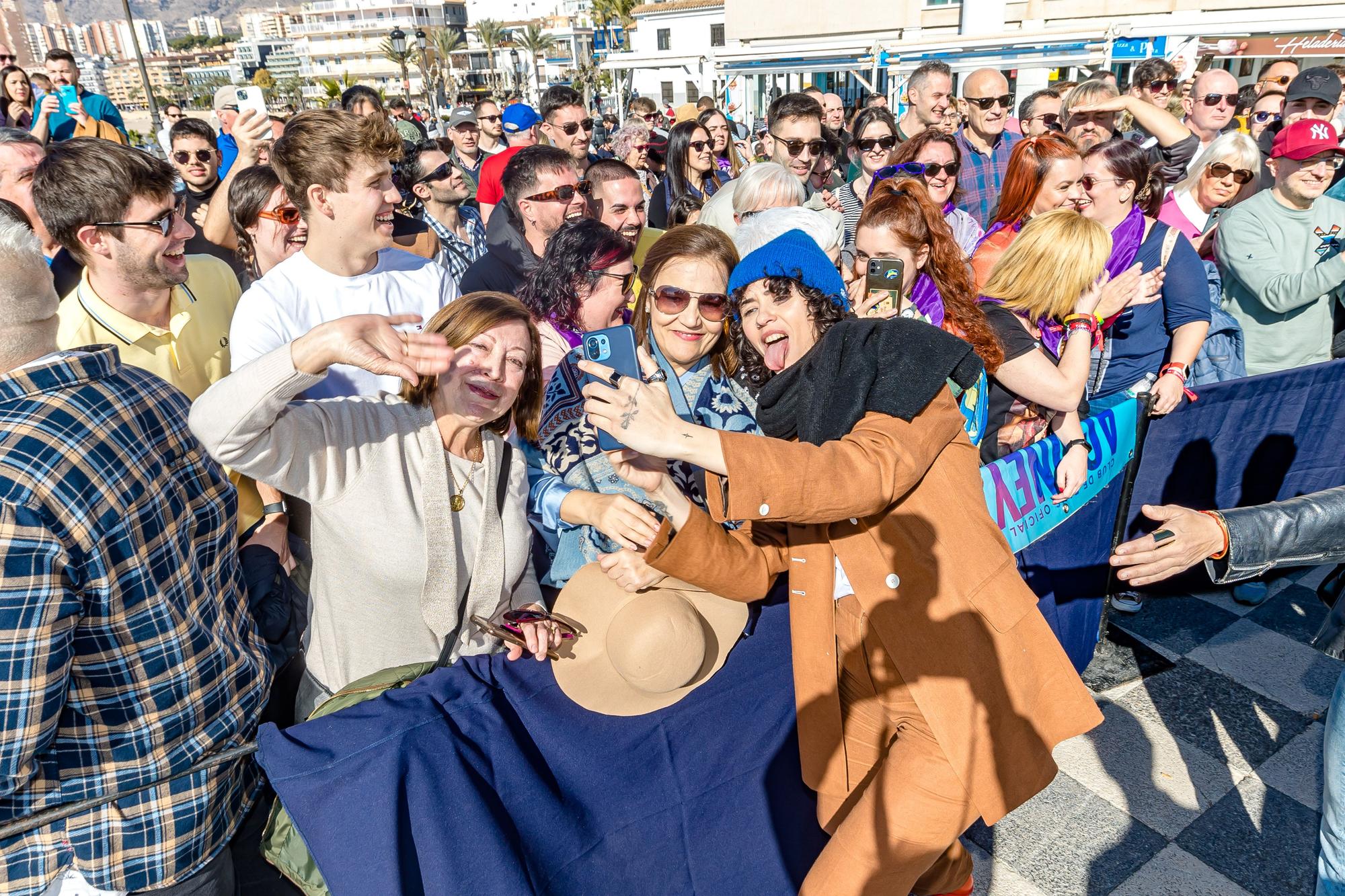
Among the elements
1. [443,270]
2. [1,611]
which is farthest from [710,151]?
[1,611]

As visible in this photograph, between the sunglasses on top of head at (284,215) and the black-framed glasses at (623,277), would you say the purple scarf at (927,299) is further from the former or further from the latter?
the sunglasses on top of head at (284,215)

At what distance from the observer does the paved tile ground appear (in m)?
2.62

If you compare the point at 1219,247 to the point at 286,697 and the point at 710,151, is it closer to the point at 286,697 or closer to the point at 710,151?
the point at 710,151

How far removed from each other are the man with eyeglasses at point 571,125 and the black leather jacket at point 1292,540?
18.6 feet

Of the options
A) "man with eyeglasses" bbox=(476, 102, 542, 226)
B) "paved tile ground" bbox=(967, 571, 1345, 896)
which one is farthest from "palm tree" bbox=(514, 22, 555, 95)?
"paved tile ground" bbox=(967, 571, 1345, 896)

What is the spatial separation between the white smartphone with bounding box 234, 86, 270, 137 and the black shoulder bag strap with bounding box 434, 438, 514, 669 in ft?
9.79

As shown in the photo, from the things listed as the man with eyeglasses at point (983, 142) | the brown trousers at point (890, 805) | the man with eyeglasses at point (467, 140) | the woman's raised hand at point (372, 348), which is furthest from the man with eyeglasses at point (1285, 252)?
the man with eyeglasses at point (467, 140)

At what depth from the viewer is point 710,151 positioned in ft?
20.5

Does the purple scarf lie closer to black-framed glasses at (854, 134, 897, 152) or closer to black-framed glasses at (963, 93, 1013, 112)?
black-framed glasses at (854, 134, 897, 152)

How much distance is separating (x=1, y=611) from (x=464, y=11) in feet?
545

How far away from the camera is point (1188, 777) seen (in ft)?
9.76

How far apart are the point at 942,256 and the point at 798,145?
2693mm

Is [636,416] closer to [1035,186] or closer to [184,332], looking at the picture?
Answer: [184,332]

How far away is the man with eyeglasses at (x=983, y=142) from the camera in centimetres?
600
